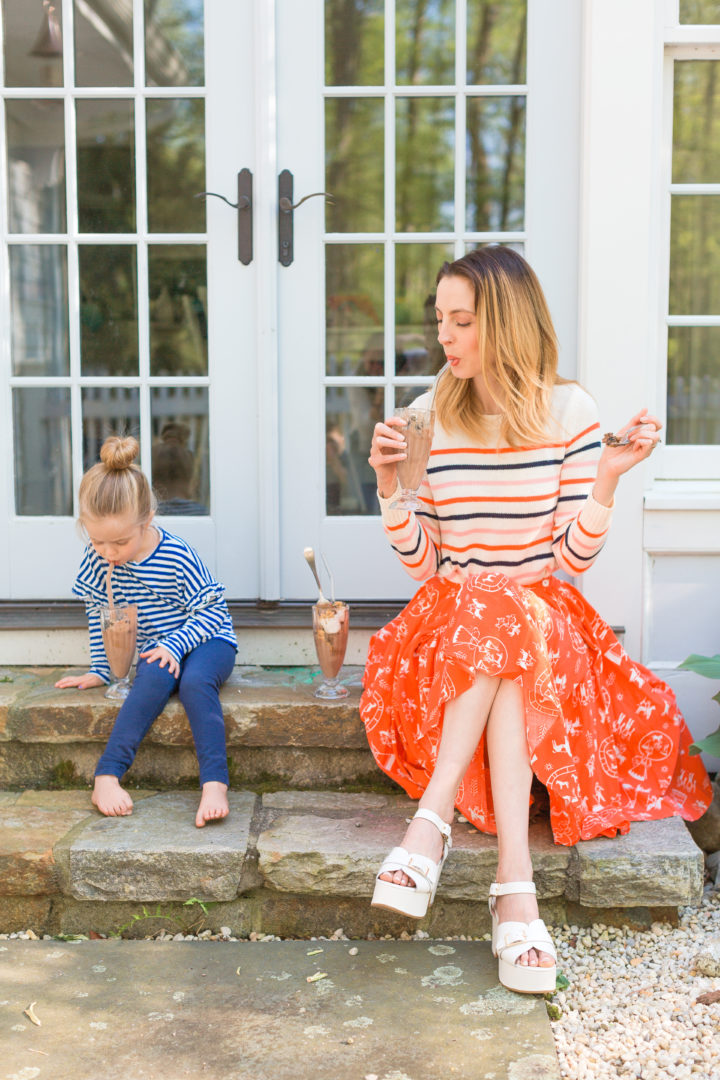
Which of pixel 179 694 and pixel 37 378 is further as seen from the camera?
pixel 37 378

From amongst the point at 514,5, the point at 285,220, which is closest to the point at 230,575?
the point at 285,220

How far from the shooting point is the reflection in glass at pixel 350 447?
120 inches

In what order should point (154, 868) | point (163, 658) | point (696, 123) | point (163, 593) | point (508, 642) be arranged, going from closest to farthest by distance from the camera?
point (508, 642)
point (154, 868)
point (163, 658)
point (163, 593)
point (696, 123)

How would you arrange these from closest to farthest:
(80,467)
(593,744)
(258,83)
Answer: (593,744), (258,83), (80,467)

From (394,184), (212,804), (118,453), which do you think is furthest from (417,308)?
(212,804)

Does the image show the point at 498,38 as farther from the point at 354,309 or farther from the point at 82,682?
the point at 82,682

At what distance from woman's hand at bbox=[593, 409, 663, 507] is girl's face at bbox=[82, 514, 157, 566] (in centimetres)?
110

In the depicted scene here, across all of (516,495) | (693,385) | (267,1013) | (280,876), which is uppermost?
(693,385)

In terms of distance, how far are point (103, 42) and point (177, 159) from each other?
1.20 ft

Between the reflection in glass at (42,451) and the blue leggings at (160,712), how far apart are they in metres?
0.77

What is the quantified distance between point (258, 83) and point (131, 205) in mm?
480

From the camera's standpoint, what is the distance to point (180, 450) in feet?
10.1

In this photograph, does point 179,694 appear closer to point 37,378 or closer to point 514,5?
point 37,378

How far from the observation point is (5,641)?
117 inches
